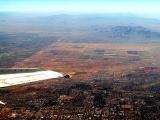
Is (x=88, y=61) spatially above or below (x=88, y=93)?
below

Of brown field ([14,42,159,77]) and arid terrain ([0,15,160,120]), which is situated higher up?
arid terrain ([0,15,160,120])

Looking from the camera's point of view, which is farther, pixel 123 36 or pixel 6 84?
pixel 123 36

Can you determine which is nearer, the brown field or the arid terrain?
the arid terrain

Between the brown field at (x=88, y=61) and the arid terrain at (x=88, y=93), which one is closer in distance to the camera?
the arid terrain at (x=88, y=93)

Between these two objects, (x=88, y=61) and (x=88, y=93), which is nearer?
(x=88, y=93)

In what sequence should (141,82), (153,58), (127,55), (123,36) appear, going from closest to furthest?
(141,82)
(153,58)
(127,55)
(123,36)

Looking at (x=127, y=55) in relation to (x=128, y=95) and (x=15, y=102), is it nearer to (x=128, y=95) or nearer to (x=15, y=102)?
(x=128, y=95)

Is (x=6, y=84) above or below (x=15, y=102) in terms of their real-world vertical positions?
above

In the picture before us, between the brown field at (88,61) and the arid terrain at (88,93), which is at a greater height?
the arid terrain at (88,93)

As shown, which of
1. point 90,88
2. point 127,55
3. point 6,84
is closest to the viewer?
point 6,84

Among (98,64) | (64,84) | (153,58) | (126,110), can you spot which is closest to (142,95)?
(126,110)
